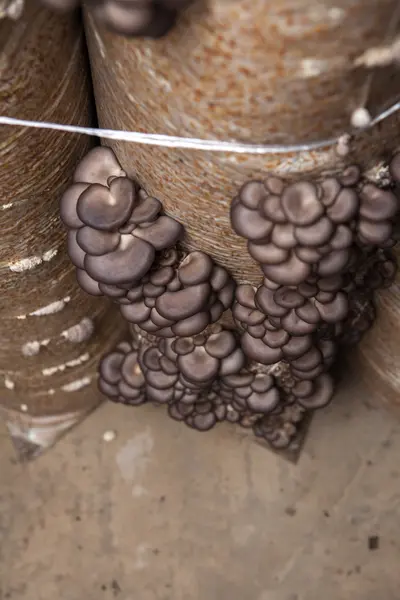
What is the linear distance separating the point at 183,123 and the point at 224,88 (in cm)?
8

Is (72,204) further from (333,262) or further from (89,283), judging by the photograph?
(333,262)

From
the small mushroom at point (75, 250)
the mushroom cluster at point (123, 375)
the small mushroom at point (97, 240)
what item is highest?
the small mushroom at point (97, 240)

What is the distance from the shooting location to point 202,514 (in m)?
1.72

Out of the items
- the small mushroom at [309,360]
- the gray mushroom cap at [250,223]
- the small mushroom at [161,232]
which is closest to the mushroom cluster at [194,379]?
the small mushroom at [309,360]

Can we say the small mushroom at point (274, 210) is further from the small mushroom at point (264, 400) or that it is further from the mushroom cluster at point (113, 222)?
the small mushroom at point (264, 400)

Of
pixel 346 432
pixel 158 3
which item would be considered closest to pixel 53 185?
pixel 158 3

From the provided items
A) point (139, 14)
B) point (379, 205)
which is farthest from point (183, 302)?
point (139, 14)

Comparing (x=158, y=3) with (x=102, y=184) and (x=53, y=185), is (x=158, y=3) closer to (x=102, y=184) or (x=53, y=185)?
(x=102, y=184)

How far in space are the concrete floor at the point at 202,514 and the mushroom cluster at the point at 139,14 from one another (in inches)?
54.8

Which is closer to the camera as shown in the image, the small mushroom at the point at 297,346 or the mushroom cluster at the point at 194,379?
the small mushroom at the point at 297,346

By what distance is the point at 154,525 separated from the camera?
173 cm

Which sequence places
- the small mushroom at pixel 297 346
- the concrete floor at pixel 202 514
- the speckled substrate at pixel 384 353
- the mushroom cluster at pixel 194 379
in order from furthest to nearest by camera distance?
the concrete floor at pixel 202 514 → the speckled substrate at pixel 384 353 → the mushroom cluster at pixel 194 379 → the small mushroom at pixel 297 346

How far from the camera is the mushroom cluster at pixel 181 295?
0.90 metres

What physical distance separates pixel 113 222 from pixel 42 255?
0.36 m
